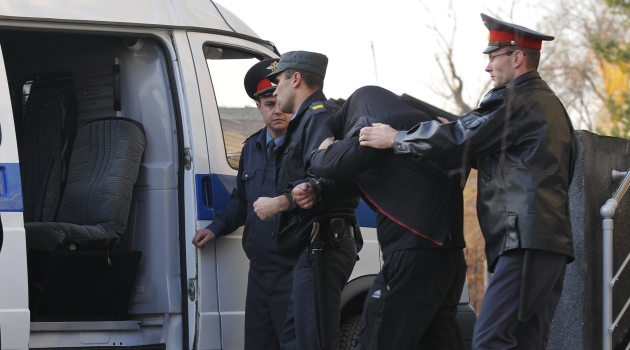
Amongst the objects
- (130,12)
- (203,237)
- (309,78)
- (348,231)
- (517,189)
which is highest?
(130,12)

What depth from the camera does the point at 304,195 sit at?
438cm

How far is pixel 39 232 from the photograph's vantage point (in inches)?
201

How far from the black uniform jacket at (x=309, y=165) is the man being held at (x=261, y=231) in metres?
0.20

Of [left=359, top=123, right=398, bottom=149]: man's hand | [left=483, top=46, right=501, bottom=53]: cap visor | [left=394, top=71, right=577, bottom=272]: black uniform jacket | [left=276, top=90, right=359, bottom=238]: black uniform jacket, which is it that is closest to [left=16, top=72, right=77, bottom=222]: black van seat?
[left=276, top=90, right=359, bottom=238]: black uniform jacket

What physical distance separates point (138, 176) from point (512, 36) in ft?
7.81

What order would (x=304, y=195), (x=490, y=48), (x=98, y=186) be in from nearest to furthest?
(x=490, y=48) → (x=304, y=195) → (x=98, y=186)

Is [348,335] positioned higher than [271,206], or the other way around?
[271,206]

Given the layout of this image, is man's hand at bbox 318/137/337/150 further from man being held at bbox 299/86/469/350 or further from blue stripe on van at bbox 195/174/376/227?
blue stripe on van at bbox 195/174/376/227

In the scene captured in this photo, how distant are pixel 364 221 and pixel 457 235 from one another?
1.81 metres

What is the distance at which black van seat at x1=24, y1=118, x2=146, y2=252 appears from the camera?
17.1 ft

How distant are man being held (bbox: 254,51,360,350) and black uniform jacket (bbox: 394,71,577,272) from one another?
0.64 metres

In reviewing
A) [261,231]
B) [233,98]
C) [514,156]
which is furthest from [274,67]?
[514,156]

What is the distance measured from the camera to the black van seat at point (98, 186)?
5199mm

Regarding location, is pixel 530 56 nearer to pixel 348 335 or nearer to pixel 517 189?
pixel 517 189
